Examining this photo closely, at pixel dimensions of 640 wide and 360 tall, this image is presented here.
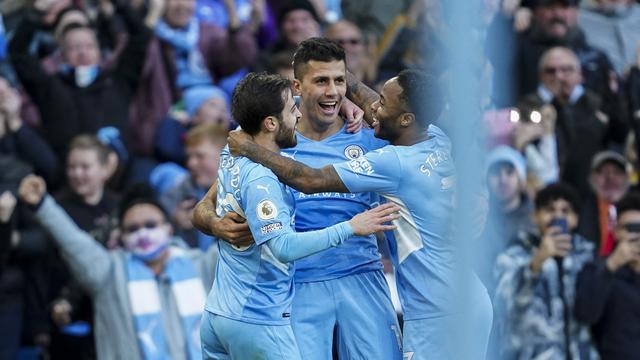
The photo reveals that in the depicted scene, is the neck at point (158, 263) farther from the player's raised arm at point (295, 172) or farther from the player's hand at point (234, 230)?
the player's raised arm at point (295, 172)

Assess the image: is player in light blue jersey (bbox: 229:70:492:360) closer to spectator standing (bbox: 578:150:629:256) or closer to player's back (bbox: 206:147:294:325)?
player's back (bbox: 206:147:294:325)

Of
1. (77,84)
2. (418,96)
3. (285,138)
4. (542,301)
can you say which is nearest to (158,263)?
(77,84)

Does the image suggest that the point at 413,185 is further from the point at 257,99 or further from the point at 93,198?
the point at 93,198

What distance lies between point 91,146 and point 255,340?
164 inches

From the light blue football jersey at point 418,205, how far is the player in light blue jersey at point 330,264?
0.22m

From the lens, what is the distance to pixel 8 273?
10.7 m

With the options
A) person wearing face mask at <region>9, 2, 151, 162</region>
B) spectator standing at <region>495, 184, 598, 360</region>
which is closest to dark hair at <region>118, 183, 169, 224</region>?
person wearing face mask at <region>9, 2, 151, 162</region>

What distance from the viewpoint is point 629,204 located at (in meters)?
11.0

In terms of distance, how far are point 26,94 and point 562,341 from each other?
14.3 feet

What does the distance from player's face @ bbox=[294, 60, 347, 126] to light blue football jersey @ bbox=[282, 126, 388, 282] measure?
15 cm

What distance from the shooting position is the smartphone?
34.9 feet

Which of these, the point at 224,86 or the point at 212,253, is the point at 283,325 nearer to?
the point at 212,253

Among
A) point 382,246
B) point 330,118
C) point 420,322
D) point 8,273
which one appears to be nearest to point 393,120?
point 330,118

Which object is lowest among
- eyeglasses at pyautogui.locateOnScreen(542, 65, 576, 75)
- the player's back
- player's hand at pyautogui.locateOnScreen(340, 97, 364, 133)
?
the player's back
